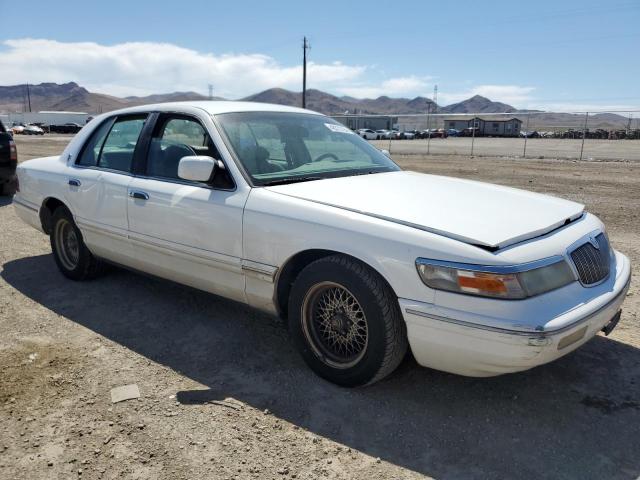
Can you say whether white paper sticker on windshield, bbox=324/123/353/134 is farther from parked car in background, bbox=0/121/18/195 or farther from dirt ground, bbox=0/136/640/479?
parked car in background, bbox=0/121/18/195

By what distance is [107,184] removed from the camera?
166 inches

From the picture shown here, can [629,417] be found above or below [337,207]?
below

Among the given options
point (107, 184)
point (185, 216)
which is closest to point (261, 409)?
point (185, 216)

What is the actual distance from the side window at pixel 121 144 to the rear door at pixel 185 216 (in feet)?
0.86

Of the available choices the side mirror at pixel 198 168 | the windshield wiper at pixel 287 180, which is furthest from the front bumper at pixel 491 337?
the side mirror at pixel 198 168

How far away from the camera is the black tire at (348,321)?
2742 mm

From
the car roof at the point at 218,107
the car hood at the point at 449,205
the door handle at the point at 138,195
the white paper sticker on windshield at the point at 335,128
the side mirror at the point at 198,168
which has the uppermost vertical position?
the car roof at the point at 218,107

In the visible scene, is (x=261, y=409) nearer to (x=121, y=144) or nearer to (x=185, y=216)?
(x=185, y=216)

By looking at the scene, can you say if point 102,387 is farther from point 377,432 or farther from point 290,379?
point 377,432

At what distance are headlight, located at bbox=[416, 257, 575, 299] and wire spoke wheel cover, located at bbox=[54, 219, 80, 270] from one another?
3572 mm

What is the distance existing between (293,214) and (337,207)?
262 mm

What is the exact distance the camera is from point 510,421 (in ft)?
9.05

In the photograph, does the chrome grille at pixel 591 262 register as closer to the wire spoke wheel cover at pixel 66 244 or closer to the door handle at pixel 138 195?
the door handle at pixel 138 195

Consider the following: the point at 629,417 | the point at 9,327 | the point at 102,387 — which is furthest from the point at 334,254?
the point at 9,327
